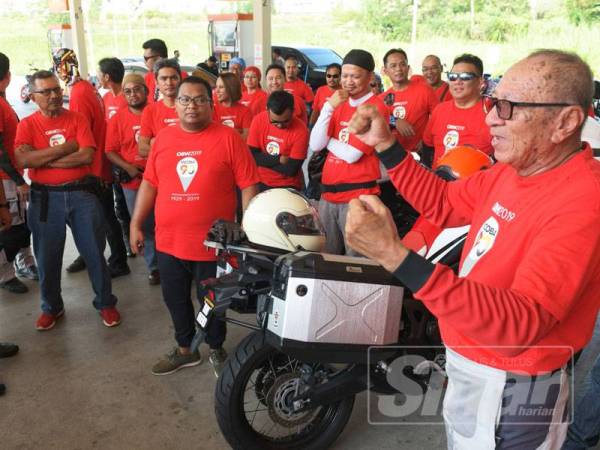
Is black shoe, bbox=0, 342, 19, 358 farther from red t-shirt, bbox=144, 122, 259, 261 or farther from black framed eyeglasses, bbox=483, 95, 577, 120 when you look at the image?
black framed eyeglasses, bbox=483, 95, 577, 120

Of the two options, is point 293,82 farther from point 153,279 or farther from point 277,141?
point 153,279

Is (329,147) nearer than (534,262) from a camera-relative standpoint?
No

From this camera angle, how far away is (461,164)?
270cm

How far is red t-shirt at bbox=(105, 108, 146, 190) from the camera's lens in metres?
4.50

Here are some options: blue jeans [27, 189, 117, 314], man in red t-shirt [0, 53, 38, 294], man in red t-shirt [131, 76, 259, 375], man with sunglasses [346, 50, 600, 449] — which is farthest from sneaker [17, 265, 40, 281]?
man with sunglasses [346, 50, 600, 449]

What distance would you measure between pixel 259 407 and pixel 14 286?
2.77 m

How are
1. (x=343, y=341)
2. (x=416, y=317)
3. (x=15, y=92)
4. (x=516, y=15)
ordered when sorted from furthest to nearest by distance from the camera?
(x=516, y=15) → (x=15, y=92) → (x=416, y=317) → (x=343, y=341)

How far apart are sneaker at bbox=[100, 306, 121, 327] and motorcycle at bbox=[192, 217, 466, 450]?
5.21 ft

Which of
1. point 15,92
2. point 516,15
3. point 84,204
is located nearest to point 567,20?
point 516,15

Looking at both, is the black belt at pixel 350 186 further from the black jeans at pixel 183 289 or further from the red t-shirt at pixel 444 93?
the red t-shirt at pixel 444 93

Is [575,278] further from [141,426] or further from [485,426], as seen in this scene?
[141,426]

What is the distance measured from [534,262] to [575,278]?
95mm

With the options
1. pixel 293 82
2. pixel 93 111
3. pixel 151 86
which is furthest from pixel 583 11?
pixel 93 111

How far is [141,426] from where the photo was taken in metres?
2.84
